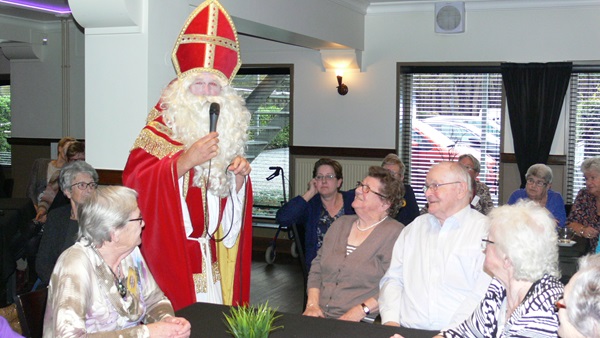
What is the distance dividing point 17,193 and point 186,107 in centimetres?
751

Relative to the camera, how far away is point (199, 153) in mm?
3076

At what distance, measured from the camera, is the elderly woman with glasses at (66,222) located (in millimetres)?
4297

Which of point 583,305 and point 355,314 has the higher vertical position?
point 583,305

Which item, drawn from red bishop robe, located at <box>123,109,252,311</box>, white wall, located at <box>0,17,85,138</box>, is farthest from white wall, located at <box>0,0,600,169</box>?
red bishop robe, located at <box>123,109,252,311</box>

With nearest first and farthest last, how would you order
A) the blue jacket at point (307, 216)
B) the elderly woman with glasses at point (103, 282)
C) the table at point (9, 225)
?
the elderly woman with glasses at point (103, 282) < the blue jacket at point (307, 216) < the table at point (9, 225)

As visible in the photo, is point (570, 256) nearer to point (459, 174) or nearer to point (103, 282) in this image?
point (459, 174)

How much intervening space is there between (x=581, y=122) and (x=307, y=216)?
455 cm

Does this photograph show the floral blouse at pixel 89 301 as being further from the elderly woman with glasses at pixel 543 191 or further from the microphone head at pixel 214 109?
the elderly woman with glasses at pixel 543 191

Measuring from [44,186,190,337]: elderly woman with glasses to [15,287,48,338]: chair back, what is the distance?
0.19 feet

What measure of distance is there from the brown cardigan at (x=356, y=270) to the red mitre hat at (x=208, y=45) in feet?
3.55

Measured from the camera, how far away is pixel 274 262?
8.43 metres

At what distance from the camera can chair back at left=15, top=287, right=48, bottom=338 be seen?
8.67 ft

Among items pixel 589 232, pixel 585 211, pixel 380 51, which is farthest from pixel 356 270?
pixel 380 51

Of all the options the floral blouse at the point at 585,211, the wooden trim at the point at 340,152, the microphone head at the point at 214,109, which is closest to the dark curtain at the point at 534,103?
the wooden trim at the point at 340,152
